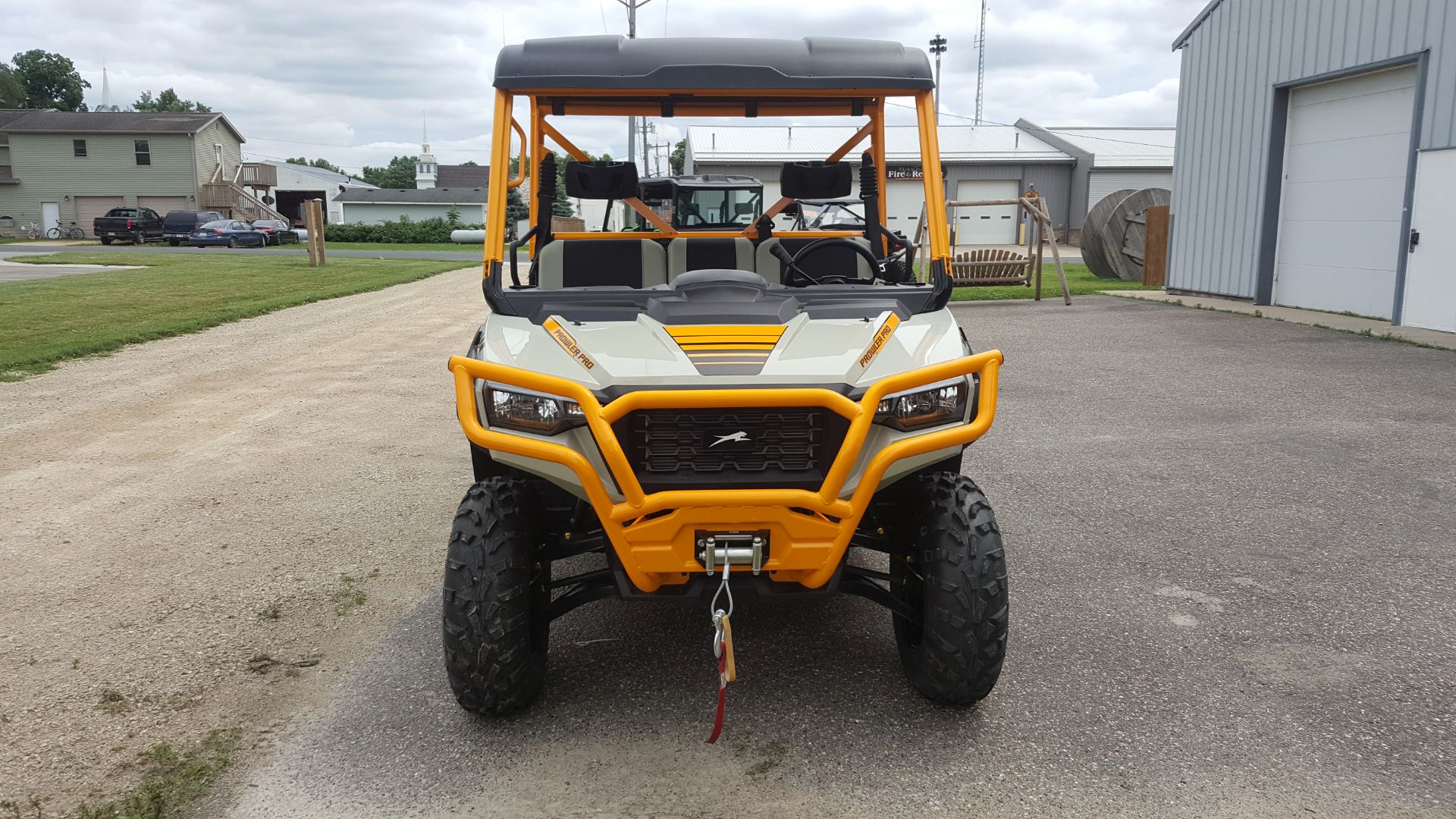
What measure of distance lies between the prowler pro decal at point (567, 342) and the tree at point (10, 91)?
96.5 m

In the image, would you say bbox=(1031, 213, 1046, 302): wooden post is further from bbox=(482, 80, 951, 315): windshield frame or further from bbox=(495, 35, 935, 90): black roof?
bbox=(495, 35, 935, 90): black roof

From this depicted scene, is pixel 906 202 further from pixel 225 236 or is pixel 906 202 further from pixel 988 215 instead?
pixel 225 236

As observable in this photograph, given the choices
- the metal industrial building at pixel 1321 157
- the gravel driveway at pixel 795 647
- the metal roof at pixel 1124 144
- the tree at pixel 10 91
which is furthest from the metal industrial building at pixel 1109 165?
the tree at pixel 10 91

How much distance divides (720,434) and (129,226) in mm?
47130

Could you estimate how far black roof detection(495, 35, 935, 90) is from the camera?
392 centimetres

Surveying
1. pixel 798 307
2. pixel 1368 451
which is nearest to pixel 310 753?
pixel 798 307

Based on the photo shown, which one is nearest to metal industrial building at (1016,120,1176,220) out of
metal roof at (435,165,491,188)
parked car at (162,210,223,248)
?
parked car at (162,210,223,248)

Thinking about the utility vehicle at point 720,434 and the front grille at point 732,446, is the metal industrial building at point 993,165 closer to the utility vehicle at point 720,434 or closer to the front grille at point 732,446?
the utility vehicle at point 720,434

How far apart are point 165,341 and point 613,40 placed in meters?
10.8

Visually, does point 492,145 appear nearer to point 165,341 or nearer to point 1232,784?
point 1232,784

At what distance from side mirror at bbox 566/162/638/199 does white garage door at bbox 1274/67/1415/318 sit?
12022 mm

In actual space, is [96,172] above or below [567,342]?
above

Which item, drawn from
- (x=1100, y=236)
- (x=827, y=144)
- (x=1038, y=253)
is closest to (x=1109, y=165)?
(x=827, y=144)

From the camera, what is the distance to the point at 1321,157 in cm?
1531
